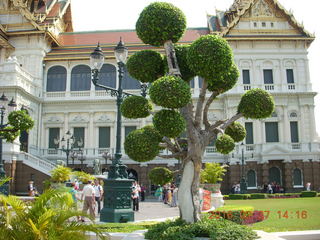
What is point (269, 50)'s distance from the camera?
116 ft

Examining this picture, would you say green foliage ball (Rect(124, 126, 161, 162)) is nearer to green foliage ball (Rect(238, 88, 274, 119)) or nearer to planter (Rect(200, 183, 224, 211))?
green foliage ball (Rect(238, 88, 274, 119))

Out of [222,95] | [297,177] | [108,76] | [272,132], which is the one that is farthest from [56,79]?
[297,177]

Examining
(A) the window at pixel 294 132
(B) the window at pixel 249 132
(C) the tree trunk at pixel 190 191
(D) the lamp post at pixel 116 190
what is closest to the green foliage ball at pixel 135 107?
(C) the tree trunk at pixel 190 191

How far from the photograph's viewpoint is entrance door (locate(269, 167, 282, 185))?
3284 centimetres

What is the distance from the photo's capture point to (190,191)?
7.59m

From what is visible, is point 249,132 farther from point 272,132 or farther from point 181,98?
point 181,98

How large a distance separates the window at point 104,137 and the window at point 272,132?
15.8 m

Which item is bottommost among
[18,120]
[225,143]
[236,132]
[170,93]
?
[225,143]

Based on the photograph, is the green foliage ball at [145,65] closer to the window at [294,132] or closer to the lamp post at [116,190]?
the lamp post at [116,190]

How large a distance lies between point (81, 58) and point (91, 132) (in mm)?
Answer: 7715

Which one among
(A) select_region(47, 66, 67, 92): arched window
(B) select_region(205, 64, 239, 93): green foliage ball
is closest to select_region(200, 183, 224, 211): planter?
(B) select_region(205, 64, 239, 93): green foliage ball

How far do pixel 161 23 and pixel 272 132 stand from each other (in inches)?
1118

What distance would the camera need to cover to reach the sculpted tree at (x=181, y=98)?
23.6 feet

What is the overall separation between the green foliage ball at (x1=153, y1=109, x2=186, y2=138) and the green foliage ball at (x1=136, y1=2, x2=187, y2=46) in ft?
6.68
